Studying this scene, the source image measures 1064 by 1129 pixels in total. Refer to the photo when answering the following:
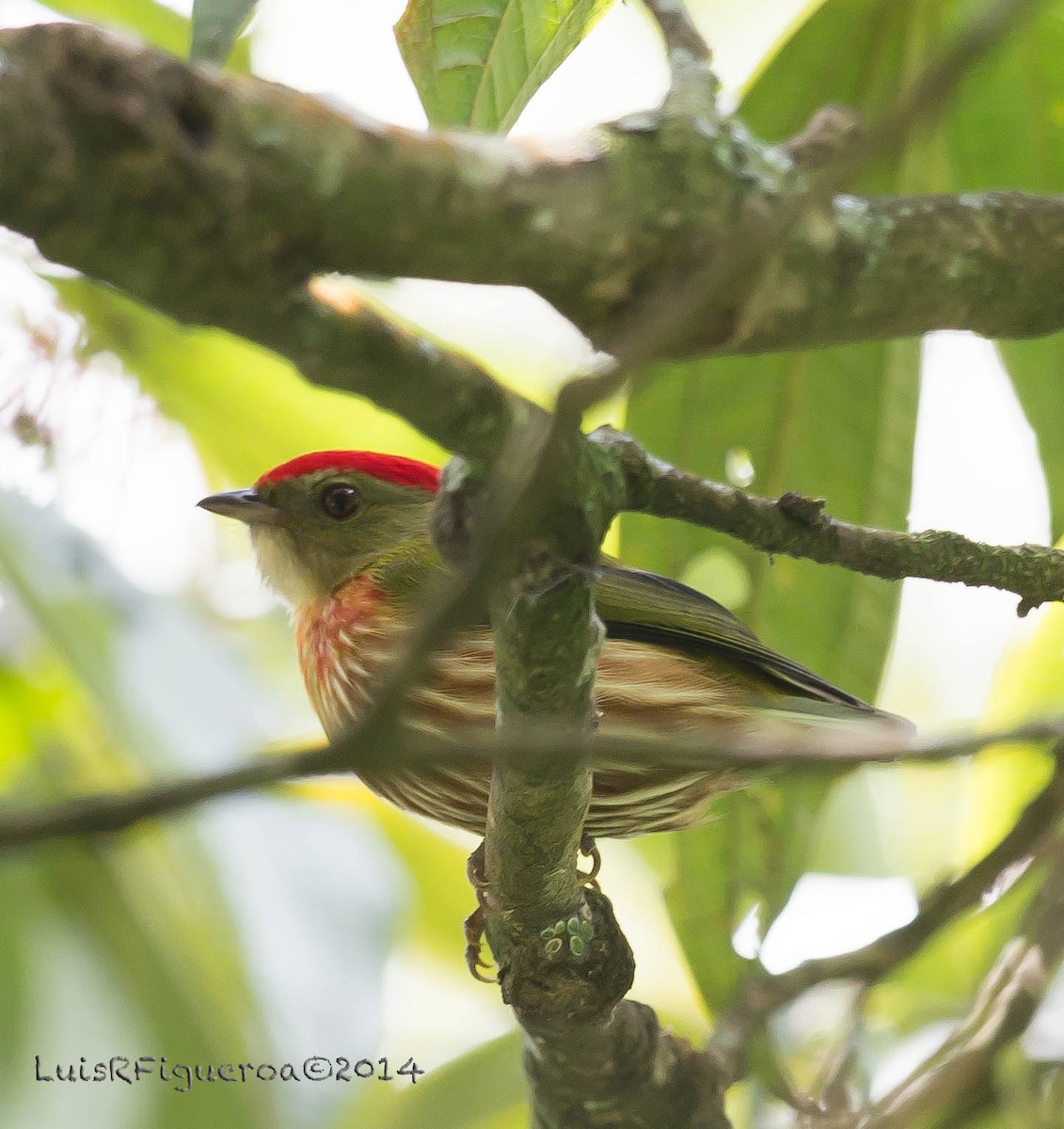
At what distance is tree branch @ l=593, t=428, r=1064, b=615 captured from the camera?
6.23ft

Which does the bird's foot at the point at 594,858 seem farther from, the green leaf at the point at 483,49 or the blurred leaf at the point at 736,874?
the green leaf at the point at 483,49

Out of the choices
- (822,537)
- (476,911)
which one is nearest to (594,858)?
(476,911)

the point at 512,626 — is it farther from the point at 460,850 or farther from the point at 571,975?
the point at 460,850

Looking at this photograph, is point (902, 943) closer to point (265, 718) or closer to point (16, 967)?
point (265, 718)

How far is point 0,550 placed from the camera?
3189 mm

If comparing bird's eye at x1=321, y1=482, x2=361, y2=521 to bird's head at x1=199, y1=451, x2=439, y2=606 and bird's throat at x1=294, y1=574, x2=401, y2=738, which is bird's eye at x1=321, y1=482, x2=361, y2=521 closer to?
bird's head at x1=199, y1=451, x2=439, y2=606

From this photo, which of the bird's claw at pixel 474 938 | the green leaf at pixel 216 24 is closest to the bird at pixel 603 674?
the bird's claw at pixel 474 938

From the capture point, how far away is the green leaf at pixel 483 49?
2.26 m

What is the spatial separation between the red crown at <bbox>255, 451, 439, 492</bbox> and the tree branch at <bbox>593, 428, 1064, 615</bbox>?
151 cm

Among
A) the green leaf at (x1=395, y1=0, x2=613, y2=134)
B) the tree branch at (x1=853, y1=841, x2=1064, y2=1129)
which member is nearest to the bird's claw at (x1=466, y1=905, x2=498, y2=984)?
the tree branch at (x1=853, y1=841, x2=1064, y2=1129)

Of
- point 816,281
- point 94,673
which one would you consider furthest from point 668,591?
point 94,673

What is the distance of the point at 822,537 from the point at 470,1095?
2456 millimetres

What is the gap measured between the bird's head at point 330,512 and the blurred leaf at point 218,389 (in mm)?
140

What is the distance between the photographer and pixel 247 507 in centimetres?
365
